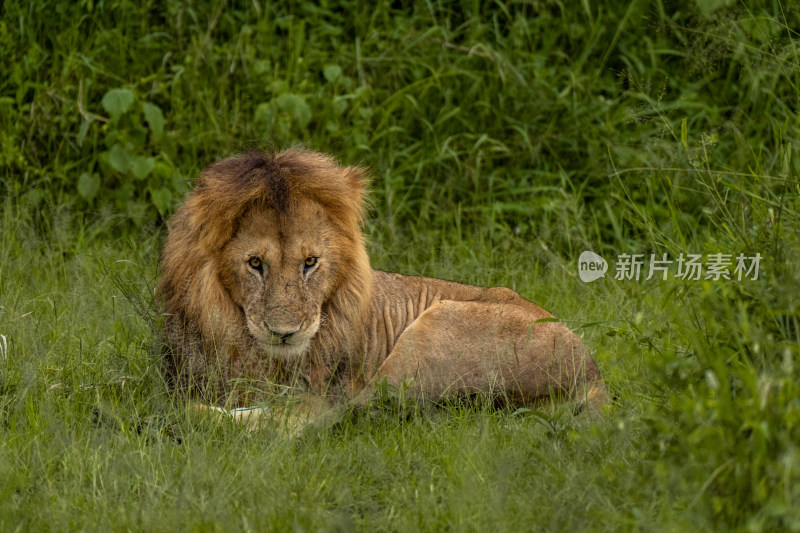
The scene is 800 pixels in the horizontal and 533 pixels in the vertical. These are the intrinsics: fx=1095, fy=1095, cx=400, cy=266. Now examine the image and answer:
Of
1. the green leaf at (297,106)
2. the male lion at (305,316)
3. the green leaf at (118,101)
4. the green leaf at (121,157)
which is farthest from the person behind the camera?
the green leaf at (297,106)

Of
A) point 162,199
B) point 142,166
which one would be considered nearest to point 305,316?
point 162,199

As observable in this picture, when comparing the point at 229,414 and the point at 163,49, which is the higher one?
the point at 163,49

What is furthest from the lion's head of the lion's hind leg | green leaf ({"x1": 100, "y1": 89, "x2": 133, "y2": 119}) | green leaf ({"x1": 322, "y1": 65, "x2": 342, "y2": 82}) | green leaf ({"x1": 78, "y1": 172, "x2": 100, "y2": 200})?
green leaf ({"x1": 322, "y1": 65, "x2": 342, "y2": 82})

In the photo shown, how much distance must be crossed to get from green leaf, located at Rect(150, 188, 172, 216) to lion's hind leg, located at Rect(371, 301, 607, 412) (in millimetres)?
2340

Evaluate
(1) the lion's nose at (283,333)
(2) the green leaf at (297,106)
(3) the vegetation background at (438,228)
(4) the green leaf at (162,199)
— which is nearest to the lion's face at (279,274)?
(1) the lion's nose at (283,333)

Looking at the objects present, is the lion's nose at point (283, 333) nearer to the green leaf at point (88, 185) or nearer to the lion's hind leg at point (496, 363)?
the lion's hind leg at point (496, 363)

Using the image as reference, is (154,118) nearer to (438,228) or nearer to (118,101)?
(118,101)

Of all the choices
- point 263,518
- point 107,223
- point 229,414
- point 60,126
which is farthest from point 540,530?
point 60,126

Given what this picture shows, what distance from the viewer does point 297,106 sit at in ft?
20.5

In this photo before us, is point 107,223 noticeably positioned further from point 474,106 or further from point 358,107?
point 474,106

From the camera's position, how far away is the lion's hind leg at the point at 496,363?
4070mm

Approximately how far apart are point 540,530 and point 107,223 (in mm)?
3863

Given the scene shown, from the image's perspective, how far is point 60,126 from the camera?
21.0 ft

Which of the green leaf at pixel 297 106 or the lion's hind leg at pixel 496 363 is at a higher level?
the green leaf at pixel 297 106
